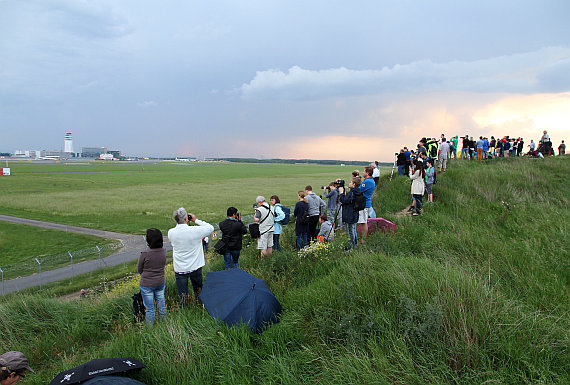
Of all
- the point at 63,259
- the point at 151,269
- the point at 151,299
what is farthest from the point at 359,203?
the point at 63,259

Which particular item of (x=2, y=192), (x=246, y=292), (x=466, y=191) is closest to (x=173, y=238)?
(x=246, y=292)

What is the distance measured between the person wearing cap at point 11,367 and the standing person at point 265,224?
19.0 ft

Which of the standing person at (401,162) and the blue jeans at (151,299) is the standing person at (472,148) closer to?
the standing person at (401,162)

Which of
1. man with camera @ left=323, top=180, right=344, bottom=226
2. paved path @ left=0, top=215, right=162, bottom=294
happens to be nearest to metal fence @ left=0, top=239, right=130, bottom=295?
paved path @ left=0, top=215, right=162, bottom=294

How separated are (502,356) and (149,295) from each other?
515cm

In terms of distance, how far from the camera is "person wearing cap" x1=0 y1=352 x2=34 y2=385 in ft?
11.9

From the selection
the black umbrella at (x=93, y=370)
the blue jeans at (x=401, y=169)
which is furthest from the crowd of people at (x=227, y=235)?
the blue jeans at (x=401, y=169)

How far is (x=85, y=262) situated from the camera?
17938 mm

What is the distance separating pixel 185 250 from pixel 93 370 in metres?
2.69

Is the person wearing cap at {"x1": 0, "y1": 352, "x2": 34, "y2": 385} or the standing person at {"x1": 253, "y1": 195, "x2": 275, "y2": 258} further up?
the standing person at {"x1": 253, "y1": 195, "x2": 275, "y2": 258}

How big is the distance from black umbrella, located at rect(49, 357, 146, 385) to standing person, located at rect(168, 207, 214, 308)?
7.19 feet

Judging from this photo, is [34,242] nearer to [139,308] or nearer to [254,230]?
[254,230]

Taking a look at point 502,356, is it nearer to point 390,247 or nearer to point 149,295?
point 390,247

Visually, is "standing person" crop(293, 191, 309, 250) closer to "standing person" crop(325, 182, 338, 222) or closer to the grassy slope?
"standing person" crop(325, 182, 338, 222)
